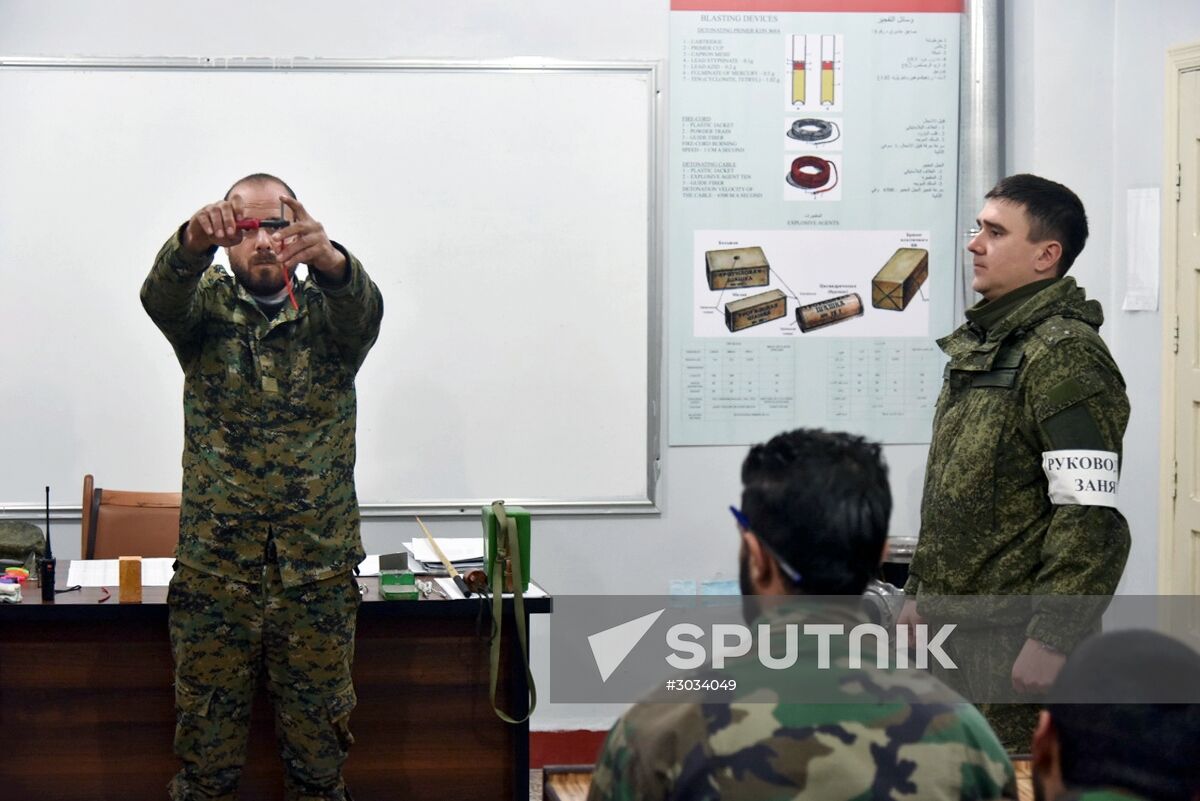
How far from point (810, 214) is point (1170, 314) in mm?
1084

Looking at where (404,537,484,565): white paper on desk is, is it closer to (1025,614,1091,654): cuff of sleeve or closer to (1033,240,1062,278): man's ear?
(1025,614,1091,654): cuff of sleeve

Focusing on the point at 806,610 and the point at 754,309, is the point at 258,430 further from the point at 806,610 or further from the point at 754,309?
the point at 754,309

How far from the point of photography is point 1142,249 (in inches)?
153

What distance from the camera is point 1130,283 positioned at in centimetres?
394

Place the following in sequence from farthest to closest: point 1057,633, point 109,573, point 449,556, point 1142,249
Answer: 1. point 1142,249
2. point 449,556
3. point 109,573
4. point 1057,633

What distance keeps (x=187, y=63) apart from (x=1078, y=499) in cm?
279

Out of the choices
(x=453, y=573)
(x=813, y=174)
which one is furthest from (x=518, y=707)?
(x=813, y=174)

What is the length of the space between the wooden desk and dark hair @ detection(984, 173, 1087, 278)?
4.18 ft

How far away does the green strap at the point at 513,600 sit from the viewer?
2.75 metres

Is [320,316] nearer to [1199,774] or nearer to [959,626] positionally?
[959,626]

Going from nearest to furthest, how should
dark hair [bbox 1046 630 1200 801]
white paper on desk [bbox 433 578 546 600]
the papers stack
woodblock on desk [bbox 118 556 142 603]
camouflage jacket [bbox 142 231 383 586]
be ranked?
dark hair [bbox 1046 630 1200 801] < camouflage jacket [bbox 142 231 383 586] < woodblock on desk [bbox 118 556 142 603] < white paper on desk [bbox 433 578 546 600] < the papers stack

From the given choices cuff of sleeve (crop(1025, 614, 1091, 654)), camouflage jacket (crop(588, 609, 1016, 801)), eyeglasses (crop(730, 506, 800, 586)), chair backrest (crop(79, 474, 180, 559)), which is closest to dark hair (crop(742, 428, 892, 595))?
eyeglasses (crop(730, 506, 800, 586))

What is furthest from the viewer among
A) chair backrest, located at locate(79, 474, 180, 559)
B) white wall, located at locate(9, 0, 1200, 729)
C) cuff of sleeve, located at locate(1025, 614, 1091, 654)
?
white wall, located at locate(9, 0, 1200, 729)

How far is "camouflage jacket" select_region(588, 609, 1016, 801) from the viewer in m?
1.15
